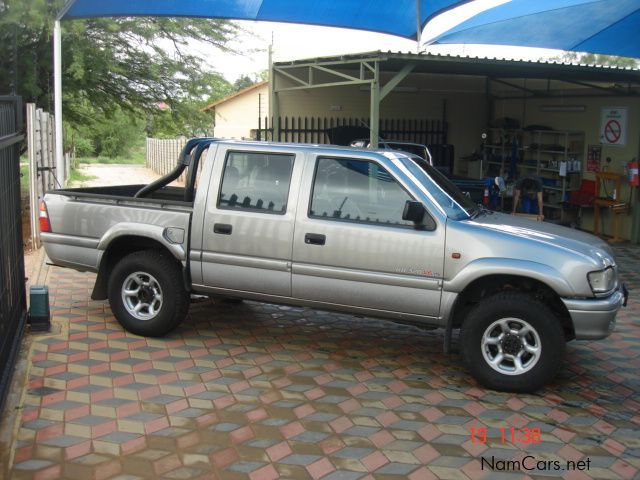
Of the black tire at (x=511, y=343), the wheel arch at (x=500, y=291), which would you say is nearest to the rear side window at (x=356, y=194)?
the wheel arch at (x=500, y=291)

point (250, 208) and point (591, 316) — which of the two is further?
point (250, 208)

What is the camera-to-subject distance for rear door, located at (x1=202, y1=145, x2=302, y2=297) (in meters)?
6.29

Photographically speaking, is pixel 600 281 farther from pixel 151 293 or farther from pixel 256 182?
pixel 151 293

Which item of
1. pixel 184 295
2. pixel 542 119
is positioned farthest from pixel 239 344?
pixel 542 119

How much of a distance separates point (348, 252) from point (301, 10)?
6844 millimetres

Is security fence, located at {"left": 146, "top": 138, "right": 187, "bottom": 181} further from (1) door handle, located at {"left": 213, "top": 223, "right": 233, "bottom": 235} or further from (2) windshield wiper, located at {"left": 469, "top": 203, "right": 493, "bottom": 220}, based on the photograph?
(2) windshield wiper, located at {"left": 469, "top": 203, "right": 493, "bottom": 220}

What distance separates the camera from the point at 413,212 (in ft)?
18.9

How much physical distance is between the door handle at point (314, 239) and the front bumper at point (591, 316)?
Result: 198 cm

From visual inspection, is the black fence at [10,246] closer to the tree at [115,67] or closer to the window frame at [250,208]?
the window frame at [250,208]

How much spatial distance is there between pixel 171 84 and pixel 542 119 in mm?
8726

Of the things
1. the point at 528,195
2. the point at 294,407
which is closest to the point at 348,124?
the point at 528,195

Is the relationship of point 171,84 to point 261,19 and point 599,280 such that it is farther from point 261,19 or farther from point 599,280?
point 599,280

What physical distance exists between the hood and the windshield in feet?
0.44
